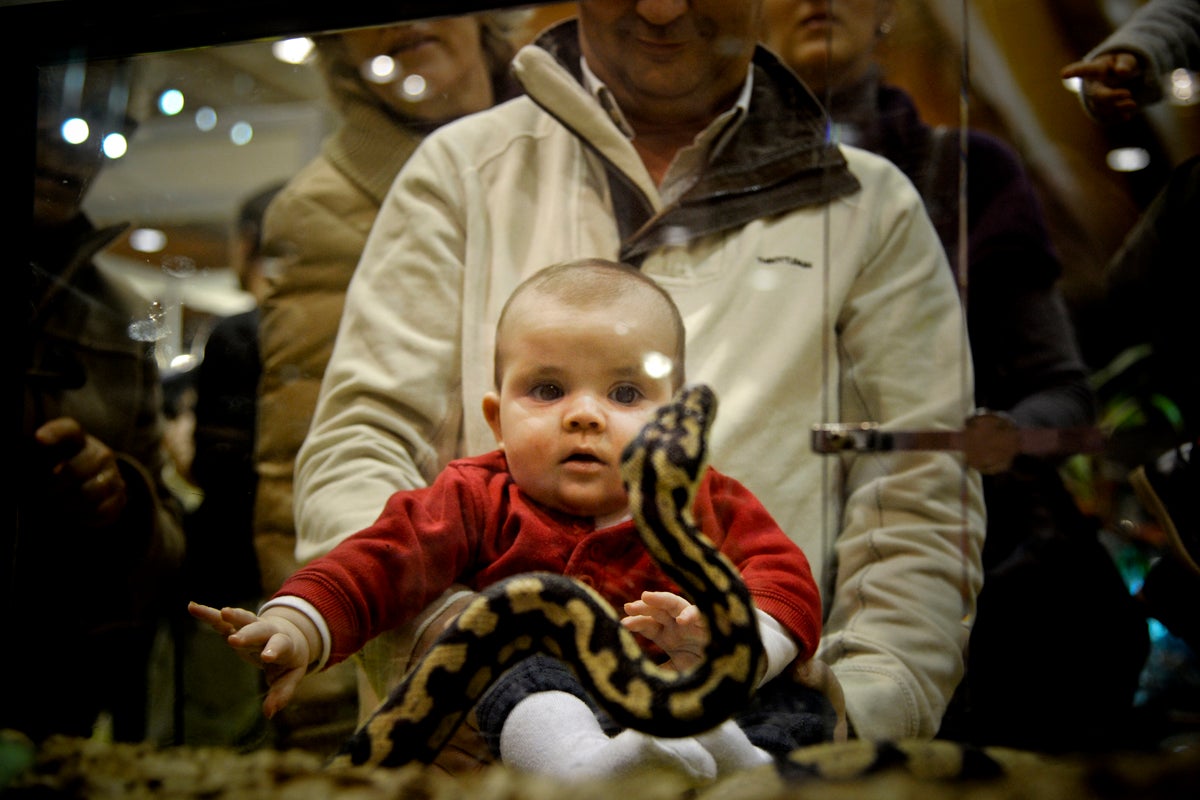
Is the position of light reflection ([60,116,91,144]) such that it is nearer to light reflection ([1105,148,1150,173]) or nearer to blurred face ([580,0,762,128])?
blurred face ([580,0,762,128])

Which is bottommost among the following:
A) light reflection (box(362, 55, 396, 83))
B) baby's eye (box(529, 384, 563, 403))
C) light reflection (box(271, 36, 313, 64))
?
baby's eye (box(529, 384, 563, 403))

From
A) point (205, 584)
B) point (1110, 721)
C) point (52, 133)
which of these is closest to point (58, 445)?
point (205, 584)

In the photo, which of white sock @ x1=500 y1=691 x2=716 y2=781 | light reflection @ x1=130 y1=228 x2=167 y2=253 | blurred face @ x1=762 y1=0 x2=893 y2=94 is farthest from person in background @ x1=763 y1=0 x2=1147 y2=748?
light reflection @ x1=130 y1=228 x2=167 y2=253

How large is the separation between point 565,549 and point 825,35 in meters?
0.95

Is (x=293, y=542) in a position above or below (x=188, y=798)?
above

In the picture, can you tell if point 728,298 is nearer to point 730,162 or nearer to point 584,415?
point 730,162

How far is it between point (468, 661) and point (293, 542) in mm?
629

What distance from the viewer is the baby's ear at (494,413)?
1.41 metres

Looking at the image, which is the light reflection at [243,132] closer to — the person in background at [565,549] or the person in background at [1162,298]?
the person in background at [565,549]

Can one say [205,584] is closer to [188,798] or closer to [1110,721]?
[188,798]

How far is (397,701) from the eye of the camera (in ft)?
3.91

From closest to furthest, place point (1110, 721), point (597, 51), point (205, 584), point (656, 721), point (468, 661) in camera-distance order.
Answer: point (656, 721), point (468, 661), point (1110, 721), point (597, 51), point (205, 584)

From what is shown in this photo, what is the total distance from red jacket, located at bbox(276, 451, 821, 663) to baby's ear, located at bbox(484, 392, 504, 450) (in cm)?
8

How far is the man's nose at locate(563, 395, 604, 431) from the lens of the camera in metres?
1.25
